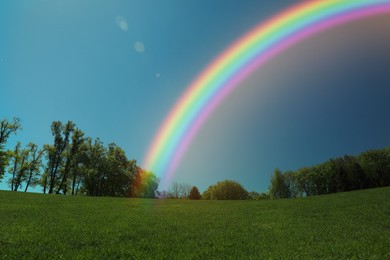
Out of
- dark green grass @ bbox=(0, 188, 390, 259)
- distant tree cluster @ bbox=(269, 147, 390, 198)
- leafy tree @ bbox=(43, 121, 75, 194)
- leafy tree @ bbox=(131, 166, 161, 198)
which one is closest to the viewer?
dark green grass @ bbox=(0, 188, 390, 259)

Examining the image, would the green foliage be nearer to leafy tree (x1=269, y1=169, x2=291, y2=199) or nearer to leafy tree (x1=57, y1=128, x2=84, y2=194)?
leafy tree (x1=269, y1=169, x2=291, y2=199)

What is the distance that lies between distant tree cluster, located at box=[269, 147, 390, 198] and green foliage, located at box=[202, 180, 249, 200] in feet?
66.5

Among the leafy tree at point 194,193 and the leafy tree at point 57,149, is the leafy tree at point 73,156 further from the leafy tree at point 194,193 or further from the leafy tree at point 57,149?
the leafy tree at point 194,193

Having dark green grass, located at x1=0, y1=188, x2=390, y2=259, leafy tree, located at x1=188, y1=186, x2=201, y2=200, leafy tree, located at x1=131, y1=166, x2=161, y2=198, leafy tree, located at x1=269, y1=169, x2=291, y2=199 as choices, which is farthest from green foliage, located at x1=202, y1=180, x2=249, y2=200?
dark green grass, located at x1=0, y1=188, x2=390, y2=259

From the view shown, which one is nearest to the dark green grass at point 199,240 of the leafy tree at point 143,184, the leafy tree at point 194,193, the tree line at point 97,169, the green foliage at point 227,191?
the tree line at point 97,169

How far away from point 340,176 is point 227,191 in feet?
165

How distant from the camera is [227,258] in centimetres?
748

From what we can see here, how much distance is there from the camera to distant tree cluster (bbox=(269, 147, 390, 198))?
81.9 metres

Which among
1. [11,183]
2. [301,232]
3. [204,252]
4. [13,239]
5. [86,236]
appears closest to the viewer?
[204,252]

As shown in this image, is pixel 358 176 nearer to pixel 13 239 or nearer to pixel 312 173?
pixel 312 173

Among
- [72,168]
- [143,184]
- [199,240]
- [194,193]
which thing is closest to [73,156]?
[72,168]

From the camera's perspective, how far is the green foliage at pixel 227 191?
386 ft

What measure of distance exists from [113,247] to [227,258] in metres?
3.87

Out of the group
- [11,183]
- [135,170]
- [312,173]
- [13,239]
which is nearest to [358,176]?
[312,173]
